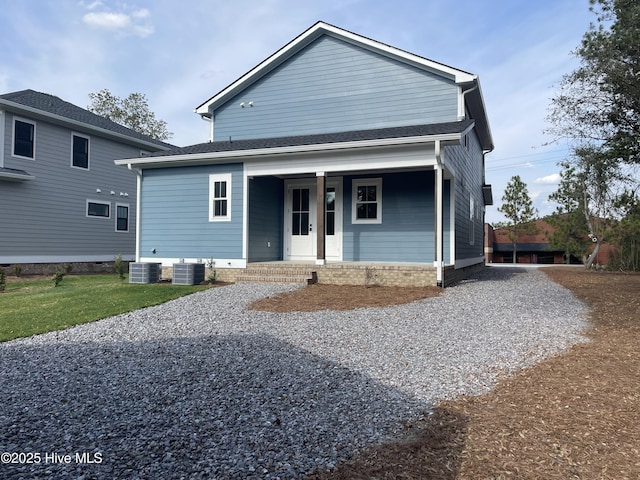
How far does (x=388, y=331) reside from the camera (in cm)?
598

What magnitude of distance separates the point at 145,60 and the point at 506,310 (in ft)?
52.1

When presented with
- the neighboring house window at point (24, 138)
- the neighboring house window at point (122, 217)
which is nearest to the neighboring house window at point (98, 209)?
the neighboring house window at point (122, 217)

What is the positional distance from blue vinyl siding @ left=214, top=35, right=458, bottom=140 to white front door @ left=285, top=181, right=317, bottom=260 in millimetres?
1838

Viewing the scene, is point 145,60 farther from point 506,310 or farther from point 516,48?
point 506,310

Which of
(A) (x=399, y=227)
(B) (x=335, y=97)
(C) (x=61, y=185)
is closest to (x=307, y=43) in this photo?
(B) (x=335, y=97)

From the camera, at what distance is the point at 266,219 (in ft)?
40.8

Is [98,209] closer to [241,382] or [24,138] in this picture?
[24,138]

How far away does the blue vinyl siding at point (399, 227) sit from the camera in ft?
37.9

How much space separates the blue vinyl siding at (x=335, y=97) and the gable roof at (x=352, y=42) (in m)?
0.16

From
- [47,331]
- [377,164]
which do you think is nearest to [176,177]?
[377,164]

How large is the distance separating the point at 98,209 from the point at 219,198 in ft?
30.1

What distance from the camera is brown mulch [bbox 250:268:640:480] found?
8.04 feet

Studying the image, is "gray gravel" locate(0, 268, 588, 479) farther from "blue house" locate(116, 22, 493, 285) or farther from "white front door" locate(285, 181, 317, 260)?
"white front door" locate(285, 181, 317, 260)

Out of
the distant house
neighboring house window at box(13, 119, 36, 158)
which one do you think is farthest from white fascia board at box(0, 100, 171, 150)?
the distant house
